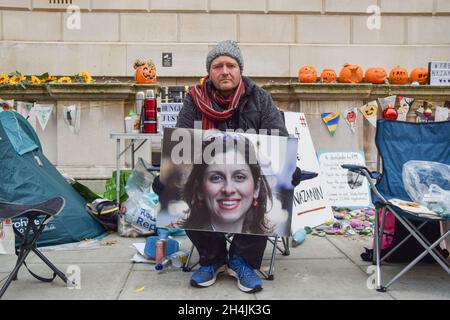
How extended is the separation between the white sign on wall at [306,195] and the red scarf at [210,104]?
1.56 m

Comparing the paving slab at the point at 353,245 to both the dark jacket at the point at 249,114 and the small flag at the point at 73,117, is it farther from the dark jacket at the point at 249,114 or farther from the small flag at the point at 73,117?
the small flag at the point at 73,117

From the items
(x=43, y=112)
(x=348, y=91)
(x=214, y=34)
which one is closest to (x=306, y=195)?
(x=348, y=91)

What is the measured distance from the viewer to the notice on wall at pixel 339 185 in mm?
5875

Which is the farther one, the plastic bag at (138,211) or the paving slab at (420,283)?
the plastic bag at (138,211)

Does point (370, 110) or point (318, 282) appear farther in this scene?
point (370, 110)

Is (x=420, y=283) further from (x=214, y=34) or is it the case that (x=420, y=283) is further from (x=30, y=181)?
(x=214, y=34)

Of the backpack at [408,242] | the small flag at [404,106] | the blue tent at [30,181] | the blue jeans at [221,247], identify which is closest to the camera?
the blue jeans at [221,247]

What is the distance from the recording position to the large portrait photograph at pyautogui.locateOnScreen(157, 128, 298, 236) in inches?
127

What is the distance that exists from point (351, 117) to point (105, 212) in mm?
3697

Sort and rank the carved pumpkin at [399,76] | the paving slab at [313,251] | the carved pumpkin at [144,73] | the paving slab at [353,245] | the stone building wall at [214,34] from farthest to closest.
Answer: the stone building wall at [214,34]
the carved pumpkin at [399,76]
the carved pumpkin at [144,73]
the paving slab at [313,251]
the paving slab at [353,245]

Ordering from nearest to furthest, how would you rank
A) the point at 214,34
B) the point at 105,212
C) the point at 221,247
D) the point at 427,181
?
the point at 221,247, the point at 427,181, the point at 105,212, the point at 214,34

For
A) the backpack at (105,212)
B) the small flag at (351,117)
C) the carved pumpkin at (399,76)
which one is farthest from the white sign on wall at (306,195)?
the carved pumpkin at (399,76)

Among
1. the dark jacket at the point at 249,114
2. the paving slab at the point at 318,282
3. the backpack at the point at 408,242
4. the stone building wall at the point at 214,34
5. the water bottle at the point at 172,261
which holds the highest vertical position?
the stone building wall at the point at 214,34

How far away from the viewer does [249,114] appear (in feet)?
11.4
